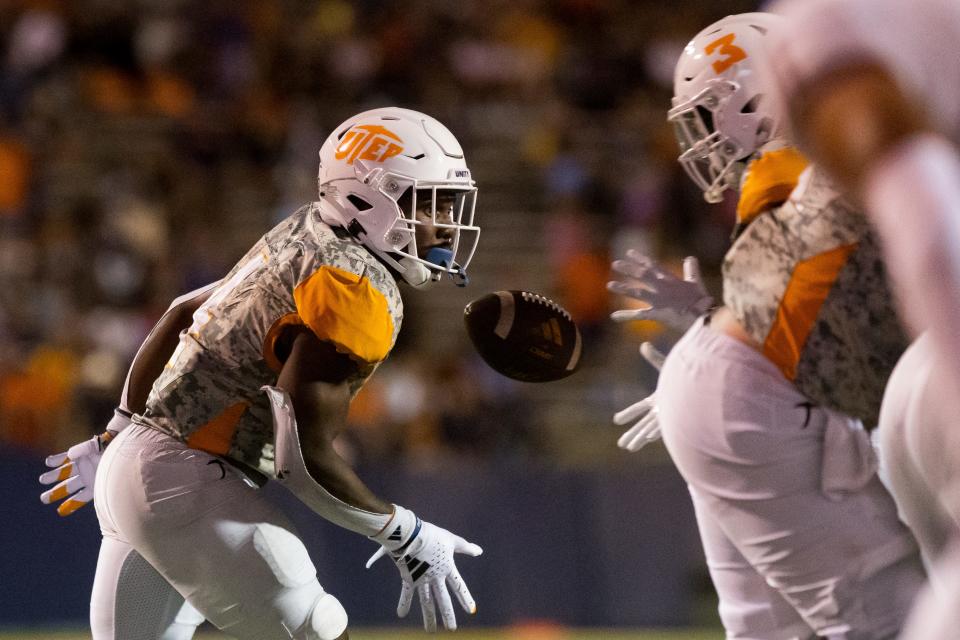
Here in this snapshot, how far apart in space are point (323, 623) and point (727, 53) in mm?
1555

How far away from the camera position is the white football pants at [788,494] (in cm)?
243

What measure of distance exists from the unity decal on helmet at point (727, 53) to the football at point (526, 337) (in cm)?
75

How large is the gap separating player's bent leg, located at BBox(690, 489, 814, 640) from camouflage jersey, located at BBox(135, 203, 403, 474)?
837 mm

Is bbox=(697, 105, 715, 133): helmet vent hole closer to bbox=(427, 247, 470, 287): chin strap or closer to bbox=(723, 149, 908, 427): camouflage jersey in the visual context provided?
bbox=(723, 149, 908, 427): camouflage jersey

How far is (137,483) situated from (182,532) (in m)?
0.17

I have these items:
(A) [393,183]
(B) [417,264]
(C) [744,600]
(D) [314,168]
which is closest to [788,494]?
(C) [744,600]

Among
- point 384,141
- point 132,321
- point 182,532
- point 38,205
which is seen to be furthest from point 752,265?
point 38,205

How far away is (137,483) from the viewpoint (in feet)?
10.2

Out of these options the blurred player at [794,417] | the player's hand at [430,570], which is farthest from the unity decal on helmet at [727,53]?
the player's hand at [430,570]

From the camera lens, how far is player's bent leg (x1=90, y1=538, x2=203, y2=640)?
10.5ft

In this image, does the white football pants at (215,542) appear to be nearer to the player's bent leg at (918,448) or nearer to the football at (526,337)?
the football at (526,337)

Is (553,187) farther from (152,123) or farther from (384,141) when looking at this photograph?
(384,141)

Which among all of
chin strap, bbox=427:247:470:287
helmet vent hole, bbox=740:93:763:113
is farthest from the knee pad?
helmet vent hole, bbox=740:93:763:113

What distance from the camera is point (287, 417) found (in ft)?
9.46
